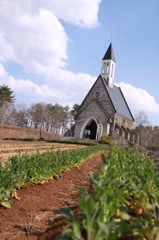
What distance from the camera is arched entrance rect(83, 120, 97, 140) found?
135 ft

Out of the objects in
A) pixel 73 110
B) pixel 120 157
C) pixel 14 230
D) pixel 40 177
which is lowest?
pixel 14 230

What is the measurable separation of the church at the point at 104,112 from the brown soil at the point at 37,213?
32.5 meters

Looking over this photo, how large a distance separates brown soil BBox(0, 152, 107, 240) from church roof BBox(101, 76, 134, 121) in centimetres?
3450

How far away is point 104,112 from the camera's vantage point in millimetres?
38469

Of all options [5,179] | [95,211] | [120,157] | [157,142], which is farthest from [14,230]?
[157,142]

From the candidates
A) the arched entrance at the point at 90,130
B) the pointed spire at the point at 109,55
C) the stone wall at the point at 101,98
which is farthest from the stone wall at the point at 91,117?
the pointed spire at the point at 109,55

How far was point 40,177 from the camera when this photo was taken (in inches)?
222

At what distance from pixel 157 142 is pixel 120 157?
192 ft

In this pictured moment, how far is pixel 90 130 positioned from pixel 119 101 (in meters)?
7.21

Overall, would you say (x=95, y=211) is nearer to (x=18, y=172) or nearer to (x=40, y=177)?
(x=18, y=172)

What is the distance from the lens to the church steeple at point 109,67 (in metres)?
43.4

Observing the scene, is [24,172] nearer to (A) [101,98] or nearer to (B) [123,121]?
(A) [101,98]

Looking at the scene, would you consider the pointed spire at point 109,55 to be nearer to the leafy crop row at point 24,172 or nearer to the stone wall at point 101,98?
the stone wall at point 101,98

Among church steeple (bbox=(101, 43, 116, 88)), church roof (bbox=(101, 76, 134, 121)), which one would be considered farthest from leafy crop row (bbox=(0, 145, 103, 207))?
church steeple (bbox=(101, 43, 116, 88))
